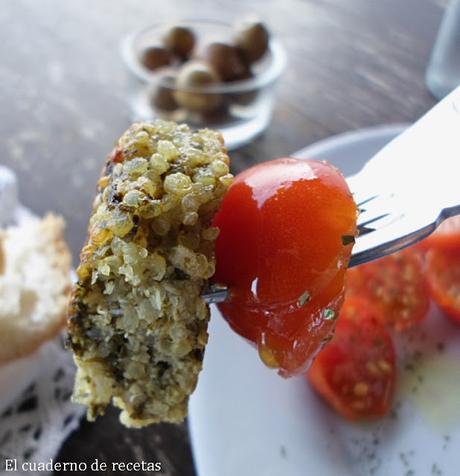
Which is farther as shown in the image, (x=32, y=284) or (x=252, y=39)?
(x=252, y=39)

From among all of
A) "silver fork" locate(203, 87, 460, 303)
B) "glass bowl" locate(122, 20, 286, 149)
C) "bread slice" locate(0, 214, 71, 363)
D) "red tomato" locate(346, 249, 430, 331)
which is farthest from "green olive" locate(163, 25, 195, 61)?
"silver fork" locate(203, 87, 460, 303)

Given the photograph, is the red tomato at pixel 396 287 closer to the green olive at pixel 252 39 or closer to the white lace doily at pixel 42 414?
the white lace doily at pixel 42 414

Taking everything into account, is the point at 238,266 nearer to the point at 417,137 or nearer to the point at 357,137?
the point at 417,137

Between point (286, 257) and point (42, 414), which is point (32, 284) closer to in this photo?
point (42, 414)

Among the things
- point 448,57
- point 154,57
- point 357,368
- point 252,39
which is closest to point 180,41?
point 154,57

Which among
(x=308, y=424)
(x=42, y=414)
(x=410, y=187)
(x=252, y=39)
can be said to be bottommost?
(x=42, y=414)

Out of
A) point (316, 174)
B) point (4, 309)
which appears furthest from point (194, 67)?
point (316, 174)

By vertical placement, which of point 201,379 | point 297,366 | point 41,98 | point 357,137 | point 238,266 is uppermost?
point 238,266
